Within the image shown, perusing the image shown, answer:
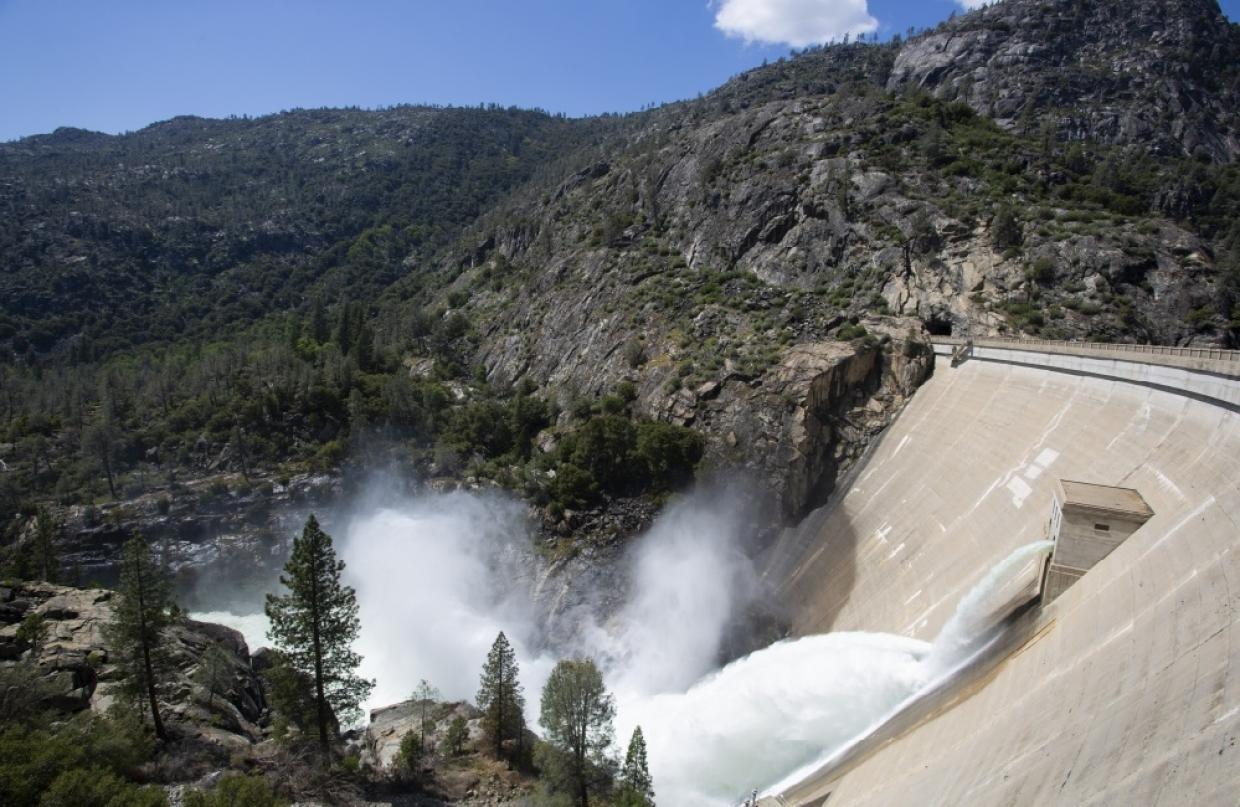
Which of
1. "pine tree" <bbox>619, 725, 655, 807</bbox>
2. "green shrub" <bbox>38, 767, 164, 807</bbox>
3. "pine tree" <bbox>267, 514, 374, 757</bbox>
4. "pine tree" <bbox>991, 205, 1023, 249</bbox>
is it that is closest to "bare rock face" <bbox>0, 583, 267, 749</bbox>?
"pine tree" <bbox>267, 514, 374, 757</bbox>

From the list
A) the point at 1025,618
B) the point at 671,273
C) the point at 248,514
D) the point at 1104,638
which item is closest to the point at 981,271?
the point at 671,273

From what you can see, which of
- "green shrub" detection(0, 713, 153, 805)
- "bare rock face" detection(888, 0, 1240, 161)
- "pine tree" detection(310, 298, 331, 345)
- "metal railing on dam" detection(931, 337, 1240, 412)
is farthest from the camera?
"pine tree" detection(310, 298, 331, 345)

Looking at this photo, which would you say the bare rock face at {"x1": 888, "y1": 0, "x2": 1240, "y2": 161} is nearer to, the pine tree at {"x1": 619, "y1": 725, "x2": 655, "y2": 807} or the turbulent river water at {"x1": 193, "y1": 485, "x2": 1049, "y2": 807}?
the turbulent river water at {"x1": 193, "y1": 485, "x2": 1049, "y2": 807}

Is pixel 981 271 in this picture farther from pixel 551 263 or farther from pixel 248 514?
pixel 248 514

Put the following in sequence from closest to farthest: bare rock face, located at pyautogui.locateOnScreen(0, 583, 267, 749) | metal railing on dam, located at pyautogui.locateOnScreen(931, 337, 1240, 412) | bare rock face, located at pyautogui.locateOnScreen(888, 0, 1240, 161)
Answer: metal railing on dam, located at pyautogui.locateOnScreen(931, 337, 1240, 412), bare rock face, located at pyautogui.locateOnScreen(0, 583, 267, 749), bare rock face, located at pyautogui.locateOnScreen(888, 0, 1240, 161)

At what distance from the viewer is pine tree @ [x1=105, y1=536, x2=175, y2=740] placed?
82.9ft

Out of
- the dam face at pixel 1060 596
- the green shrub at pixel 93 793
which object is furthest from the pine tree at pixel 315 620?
the dam face at pixel 1060 596

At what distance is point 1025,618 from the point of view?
2367cm

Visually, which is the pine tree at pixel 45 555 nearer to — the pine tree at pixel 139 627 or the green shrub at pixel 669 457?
the pine tree at pixel 139 627

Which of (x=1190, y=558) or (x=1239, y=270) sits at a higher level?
(x=1239, y=270)

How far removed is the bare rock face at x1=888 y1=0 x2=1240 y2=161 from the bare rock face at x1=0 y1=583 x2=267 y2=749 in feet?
398

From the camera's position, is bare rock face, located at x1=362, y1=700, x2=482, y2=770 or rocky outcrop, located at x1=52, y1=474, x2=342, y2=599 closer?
bare rock face, located at x1=362, y1=700, x2=482, y2=770

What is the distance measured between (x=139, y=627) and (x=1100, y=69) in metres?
150

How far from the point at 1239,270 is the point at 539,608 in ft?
195
